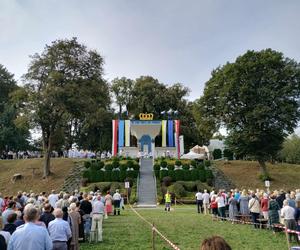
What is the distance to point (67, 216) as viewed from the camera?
11023 mm

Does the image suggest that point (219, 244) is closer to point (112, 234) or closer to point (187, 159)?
point (112, 234)

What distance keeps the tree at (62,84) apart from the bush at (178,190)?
38.5ft

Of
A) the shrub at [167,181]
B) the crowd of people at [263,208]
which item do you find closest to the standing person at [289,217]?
the crowd of people at [263,208]

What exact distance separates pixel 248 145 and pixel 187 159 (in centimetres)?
746

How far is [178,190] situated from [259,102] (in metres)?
13.7

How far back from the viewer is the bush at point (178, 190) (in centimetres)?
3506

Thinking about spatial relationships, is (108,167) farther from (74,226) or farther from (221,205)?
(74,226)

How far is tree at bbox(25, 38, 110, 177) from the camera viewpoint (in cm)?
4022

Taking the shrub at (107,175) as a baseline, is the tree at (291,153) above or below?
above

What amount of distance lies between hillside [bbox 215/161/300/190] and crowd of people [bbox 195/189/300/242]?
19.4 meters

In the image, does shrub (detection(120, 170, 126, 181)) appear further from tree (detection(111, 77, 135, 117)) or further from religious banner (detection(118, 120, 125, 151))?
tree (detection(111, 77, 135, 117))

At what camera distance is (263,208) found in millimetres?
17172

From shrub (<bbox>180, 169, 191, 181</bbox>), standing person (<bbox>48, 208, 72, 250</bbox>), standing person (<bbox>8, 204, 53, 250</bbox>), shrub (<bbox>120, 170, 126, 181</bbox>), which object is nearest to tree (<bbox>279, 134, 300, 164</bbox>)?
shrub (<bbox>180, 169, 191, 181</bbox>)

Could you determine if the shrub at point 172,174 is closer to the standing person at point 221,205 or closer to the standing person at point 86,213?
the standing person at point 221,205
